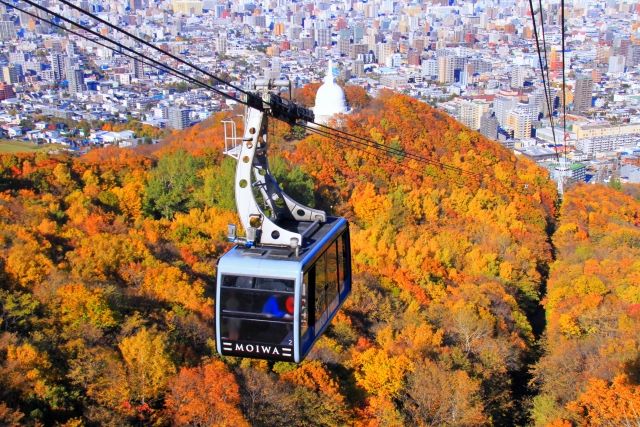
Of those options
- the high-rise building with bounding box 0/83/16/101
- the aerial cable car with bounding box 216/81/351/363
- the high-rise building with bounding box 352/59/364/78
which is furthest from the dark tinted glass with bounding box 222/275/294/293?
the high-rise building with bounding box 352/59/364/78

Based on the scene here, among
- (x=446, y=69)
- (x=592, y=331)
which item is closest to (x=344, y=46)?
(x=446, y=69)

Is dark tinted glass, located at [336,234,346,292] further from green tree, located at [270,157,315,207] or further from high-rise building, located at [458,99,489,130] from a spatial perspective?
high-rise building, located at [458,99,489,130]

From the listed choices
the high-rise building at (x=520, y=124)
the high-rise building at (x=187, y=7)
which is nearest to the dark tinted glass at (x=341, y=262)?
the high-rise building at (x=520, y=124)

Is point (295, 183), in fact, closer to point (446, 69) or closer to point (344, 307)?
point (344, 307)

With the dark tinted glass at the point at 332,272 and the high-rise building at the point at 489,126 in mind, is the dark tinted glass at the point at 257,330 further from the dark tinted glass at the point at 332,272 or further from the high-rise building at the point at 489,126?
the high-rise building at the point at 489,126

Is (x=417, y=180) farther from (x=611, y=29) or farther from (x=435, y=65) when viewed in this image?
(x=611, y=29)
